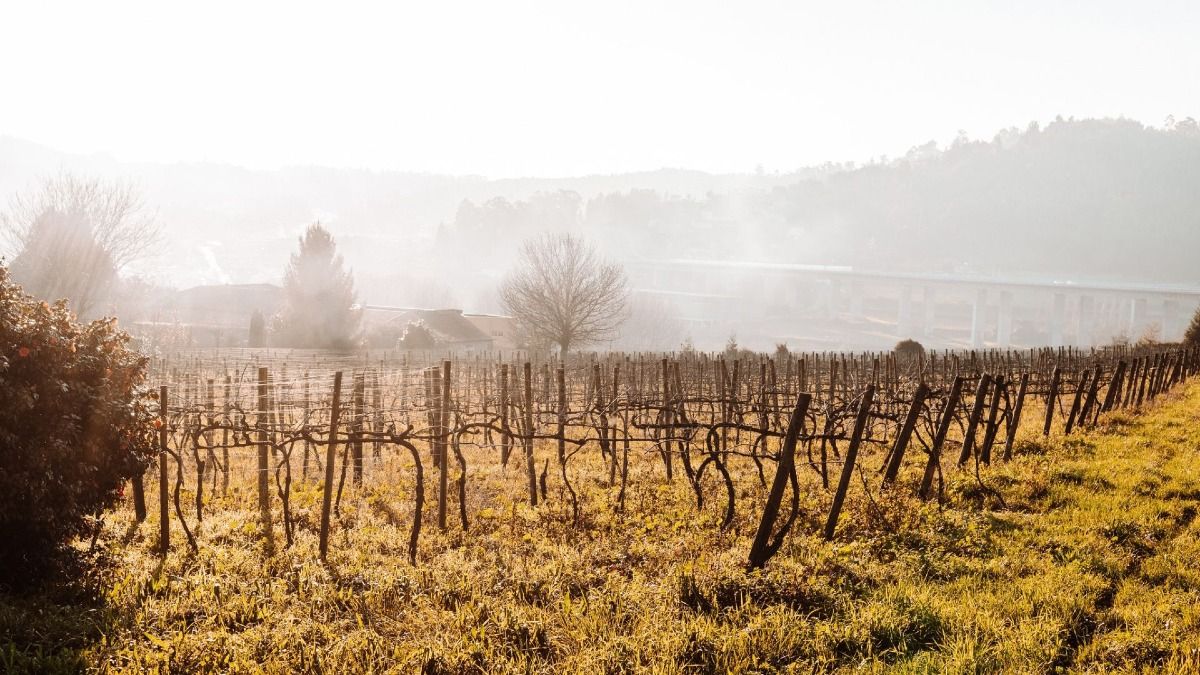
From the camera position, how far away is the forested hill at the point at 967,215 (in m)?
127

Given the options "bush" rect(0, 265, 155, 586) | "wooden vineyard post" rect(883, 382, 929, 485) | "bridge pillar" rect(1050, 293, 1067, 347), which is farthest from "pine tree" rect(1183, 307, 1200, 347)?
"bush" rect(0, 265, 155, 586)

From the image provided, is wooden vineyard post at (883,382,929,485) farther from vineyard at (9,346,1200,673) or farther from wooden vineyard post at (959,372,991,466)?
wooden vineyard post at (959,372,991,466)

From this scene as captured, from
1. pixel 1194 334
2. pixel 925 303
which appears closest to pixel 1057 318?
pixel 925 303

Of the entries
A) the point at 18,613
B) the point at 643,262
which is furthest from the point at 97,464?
the point at 643,262

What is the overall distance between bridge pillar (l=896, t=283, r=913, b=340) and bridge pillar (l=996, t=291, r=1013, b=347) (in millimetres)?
9842

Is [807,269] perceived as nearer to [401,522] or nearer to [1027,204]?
[1027,204]

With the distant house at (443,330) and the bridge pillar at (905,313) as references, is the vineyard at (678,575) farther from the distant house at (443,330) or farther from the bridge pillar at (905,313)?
the bridge pillar at (905,313)

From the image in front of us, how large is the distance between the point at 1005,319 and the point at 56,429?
106 metres

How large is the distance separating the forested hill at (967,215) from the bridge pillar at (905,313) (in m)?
28.2

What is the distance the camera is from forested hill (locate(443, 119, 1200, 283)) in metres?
127

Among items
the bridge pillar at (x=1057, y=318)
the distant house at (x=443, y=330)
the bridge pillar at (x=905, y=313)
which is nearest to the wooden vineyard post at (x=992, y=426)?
the distant house at (x=443, y=330)

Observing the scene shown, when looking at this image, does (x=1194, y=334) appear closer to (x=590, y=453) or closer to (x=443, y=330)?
(x=590, y=453)

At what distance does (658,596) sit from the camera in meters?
6.51

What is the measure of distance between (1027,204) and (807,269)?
4357 cm
